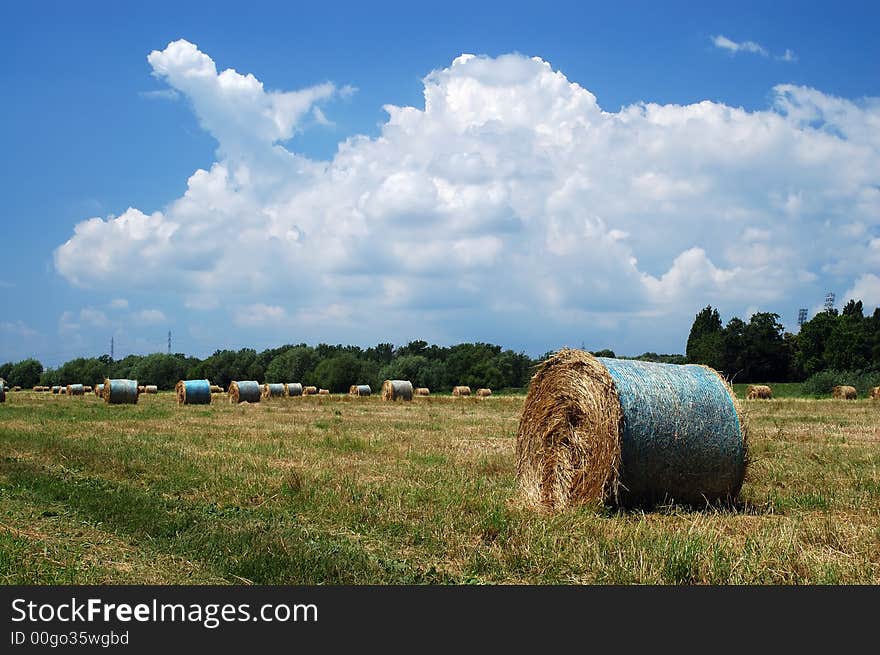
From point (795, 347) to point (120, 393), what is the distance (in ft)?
254

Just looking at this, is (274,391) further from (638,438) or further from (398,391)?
(638,438)

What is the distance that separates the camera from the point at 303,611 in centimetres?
509

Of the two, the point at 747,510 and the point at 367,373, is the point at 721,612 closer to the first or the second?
the point at 747,510

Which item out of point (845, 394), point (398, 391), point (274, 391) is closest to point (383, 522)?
point (398, 391)

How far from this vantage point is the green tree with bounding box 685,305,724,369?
3711 inches

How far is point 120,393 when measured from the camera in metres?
38.4

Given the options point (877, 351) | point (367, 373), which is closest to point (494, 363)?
point (367, 373)

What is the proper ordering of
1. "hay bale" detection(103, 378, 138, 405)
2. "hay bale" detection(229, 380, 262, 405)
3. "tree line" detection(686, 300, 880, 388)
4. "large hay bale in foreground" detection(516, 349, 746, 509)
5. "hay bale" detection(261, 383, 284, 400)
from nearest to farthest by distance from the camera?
"large hay bale in foreground" detection(516, 349, 746, 509), "hay bale" detection(103, 378, 138, 405), "hay bale" detection(229, 380, 262, 405), "hay bale" detection(261, 383, 284, 400), "tree line" detection(686, 300, 880, 388)

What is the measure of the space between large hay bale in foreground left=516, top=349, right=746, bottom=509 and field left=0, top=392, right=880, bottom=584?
1.23 ft

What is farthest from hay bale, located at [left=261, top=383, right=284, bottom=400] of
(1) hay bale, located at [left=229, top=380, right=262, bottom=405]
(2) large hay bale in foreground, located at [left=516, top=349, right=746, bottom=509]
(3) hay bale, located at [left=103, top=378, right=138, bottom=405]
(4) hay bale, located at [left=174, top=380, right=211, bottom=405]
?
(2) large hay bale in foreground, located at [left=516, top=349, right=746, bottom=509]

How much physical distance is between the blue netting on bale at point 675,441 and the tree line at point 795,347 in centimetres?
7504

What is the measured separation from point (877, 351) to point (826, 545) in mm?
84252

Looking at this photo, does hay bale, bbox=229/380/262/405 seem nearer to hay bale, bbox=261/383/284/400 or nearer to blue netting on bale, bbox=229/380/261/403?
blue netting on bale, bbox=229/380/261/403

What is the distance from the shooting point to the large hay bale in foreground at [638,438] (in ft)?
31.0
